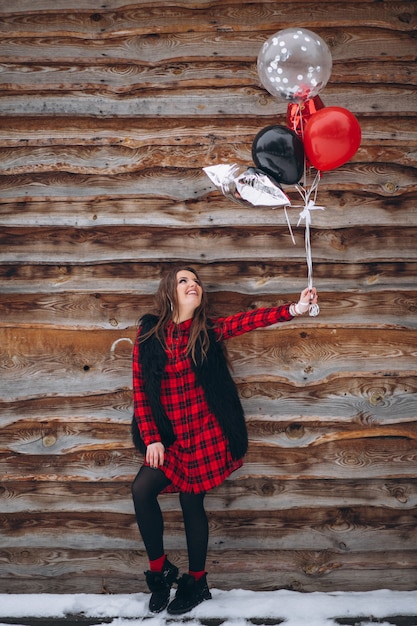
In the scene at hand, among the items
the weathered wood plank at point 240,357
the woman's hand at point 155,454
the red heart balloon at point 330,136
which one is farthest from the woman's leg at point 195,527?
the red heart balloon at point 330,136

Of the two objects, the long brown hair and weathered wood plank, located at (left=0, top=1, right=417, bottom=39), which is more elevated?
weathered wood plank, located at (left=0, top=1, right=417, bottom=39)

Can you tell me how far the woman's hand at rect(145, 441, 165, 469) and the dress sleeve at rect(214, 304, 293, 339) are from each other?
0.67m

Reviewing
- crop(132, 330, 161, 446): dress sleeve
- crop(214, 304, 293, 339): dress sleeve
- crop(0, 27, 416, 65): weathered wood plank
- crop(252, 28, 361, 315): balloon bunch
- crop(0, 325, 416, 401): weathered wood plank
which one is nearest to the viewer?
crop(252, 28, 361, 315): balloon bunch

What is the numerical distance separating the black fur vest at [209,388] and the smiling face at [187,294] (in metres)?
0.15

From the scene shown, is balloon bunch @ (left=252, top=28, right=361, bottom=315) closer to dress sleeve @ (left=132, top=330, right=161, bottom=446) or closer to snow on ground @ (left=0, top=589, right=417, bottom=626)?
dress sleeve @ (left=132, top=330, right=161, bottom=446)

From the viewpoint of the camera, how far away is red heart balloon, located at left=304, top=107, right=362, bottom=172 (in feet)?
7.84

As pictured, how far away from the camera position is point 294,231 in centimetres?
317

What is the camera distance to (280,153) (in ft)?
7.96

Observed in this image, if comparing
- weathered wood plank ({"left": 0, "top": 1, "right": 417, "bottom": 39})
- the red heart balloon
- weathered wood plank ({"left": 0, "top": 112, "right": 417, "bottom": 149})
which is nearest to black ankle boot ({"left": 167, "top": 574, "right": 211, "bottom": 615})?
the red heart balloon

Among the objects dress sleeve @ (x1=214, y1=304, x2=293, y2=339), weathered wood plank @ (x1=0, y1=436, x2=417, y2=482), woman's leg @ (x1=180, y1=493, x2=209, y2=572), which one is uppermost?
dress sleeve @ (x1=214, y1=304, x2=293, y2=339)

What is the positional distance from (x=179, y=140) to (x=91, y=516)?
2.33 meters

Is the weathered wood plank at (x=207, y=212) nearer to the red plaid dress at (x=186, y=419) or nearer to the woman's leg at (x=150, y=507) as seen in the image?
the red plaid dress at (x=186, y=419)

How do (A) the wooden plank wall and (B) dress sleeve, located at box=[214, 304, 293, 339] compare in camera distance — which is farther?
(A) the wooden plank wall

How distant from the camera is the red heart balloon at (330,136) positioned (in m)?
2.39
